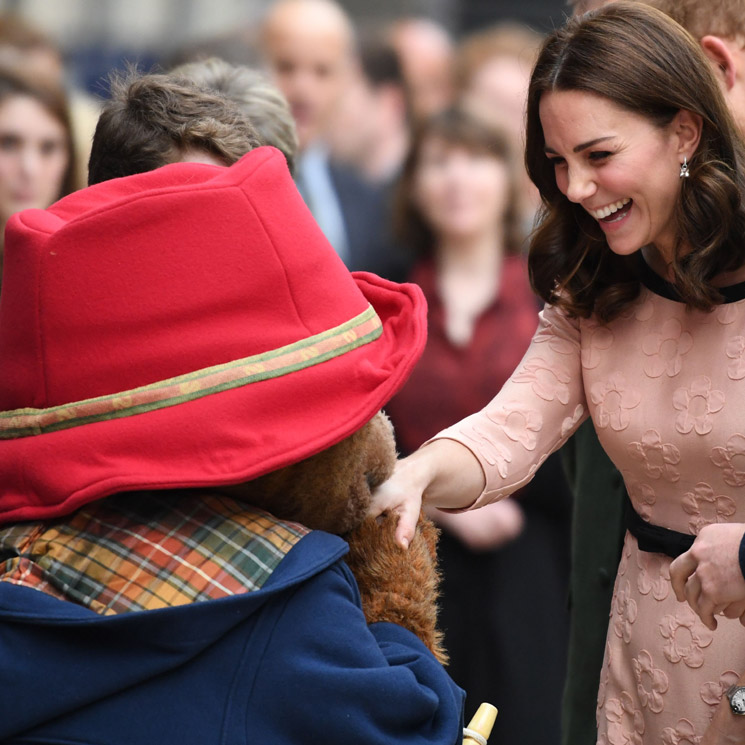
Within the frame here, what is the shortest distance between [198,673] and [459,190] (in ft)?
10.3

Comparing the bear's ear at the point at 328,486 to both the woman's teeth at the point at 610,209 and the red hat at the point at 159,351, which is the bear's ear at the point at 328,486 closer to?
the red hat at the point at 159,351

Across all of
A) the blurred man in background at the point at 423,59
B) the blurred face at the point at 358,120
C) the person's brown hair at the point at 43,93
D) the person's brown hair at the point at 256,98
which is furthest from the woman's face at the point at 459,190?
the blurred man in background at the point at 423,59

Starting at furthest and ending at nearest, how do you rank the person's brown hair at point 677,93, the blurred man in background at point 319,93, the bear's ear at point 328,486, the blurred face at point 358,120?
the blurred face at point 358,120
the blurred man in background at point 319,93
the person's brown hair at point 677,93
the bear's ear at point 328,486

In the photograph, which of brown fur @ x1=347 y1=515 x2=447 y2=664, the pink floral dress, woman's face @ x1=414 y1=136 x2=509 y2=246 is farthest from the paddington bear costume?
woman's face @ x1=414 y1=136 x2=509 y2=246

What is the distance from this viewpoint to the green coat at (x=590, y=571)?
2750 millimetres

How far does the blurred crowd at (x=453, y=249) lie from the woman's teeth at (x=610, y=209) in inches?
43.8

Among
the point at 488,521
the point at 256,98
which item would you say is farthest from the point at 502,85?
the point at 256,98

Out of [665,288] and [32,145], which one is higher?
[665,288]

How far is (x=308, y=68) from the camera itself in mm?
5316

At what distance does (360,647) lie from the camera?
162cm

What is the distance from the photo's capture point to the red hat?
160cm

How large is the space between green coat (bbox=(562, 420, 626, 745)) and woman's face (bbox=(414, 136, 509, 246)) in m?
1.75

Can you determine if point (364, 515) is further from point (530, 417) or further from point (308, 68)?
point (308, 68)

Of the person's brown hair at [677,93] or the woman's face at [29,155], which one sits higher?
the person's brown hair at [677,93]
